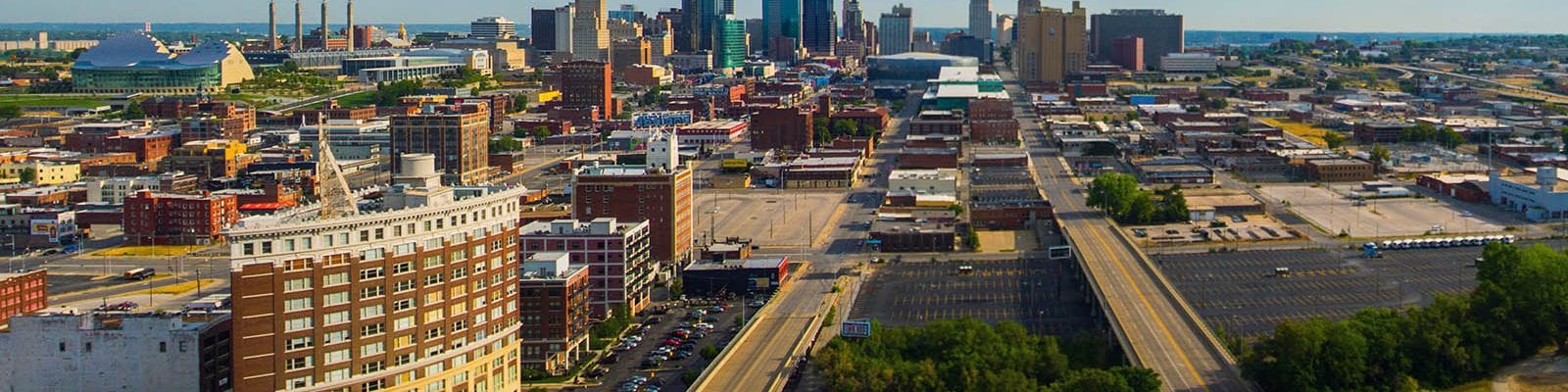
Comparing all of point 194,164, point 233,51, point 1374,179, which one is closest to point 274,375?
point 194,164

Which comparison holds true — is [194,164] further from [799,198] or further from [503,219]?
[503,219]

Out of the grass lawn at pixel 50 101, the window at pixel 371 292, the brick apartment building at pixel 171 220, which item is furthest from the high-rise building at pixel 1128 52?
the window at pixel 371 292

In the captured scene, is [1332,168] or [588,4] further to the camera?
[588,4]

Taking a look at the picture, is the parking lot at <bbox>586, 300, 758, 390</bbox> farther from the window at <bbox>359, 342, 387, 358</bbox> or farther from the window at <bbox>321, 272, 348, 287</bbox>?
the window at <bbox>321, 272, 348, 287</bbox>

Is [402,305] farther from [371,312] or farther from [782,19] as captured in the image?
[782,19]

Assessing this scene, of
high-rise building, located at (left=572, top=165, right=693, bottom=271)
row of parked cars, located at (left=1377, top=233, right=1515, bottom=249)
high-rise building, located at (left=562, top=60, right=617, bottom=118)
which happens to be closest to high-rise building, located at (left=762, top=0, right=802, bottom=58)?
high-rise building, located at (left=562, top=60, right=617, bottom=118)
